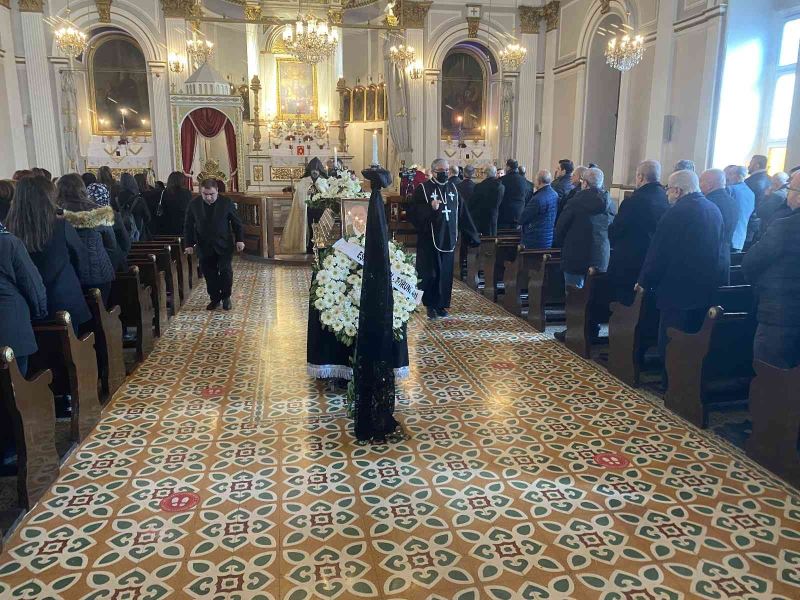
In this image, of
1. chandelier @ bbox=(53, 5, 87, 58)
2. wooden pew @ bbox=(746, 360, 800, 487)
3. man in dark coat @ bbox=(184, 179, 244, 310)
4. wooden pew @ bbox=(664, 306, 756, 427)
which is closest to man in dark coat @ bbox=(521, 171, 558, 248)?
wooden pew @ bbox=(664, 306, 756, 427)

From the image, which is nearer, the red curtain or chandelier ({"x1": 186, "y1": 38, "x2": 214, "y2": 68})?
the red curtain

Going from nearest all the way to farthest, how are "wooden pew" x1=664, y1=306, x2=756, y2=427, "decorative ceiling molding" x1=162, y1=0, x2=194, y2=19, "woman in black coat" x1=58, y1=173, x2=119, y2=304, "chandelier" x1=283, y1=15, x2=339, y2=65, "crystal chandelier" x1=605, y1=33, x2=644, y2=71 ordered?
"wooden pew" x1=664, y1=306, x2=756, y2=427 → "woman in black coat" x1=58, y1=173, x2=119, y2=304 → "crystal chandelier" x1=605, y1=33, x2=644, y2=71 → "chandelier" x1=283, y1=15, x2=339, y2=65 → "decorative ceiling molding" x1=162, y1=0, x2=194, y2=19

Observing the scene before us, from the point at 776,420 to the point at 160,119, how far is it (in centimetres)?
1354

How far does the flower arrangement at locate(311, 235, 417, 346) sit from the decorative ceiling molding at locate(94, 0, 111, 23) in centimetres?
1204

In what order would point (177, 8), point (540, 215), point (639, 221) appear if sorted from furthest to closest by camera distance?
point (177, 8) < point (540, 215) < point (639, 221)

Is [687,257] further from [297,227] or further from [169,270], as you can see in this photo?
[297,227]

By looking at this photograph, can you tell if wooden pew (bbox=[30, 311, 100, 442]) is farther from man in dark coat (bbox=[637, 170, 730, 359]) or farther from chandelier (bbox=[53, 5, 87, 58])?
chandelier (bbox=[53, 5, 87, 58])

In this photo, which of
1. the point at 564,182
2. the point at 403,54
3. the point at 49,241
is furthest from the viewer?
the point at 403,54

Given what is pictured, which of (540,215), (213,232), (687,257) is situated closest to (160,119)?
(213,232)

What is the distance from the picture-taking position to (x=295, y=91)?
52.6 ft

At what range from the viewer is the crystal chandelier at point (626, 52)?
9.17 meters

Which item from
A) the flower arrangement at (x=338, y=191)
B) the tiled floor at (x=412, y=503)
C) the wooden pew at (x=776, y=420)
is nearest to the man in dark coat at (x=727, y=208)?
the tiled floor at (x=412, y=503)

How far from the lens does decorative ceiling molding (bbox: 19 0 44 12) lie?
12.3 m

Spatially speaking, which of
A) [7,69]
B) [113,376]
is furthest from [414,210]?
[7,69]
